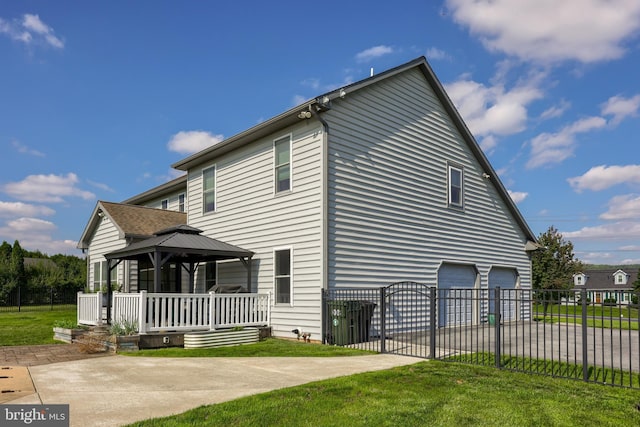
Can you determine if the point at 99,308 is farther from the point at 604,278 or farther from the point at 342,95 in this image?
the point at 604,278

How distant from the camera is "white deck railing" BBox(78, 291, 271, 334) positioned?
489 inches

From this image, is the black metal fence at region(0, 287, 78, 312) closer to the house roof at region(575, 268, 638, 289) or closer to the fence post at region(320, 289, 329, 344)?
the fence post at region(320, 289, 329, 344)

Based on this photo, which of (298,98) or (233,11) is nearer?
(298,98)

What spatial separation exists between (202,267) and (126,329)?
5.91 metres

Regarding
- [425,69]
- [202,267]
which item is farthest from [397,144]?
[202,267]

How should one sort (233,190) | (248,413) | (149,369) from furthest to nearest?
(233,190) → (149,369) → (248,413)

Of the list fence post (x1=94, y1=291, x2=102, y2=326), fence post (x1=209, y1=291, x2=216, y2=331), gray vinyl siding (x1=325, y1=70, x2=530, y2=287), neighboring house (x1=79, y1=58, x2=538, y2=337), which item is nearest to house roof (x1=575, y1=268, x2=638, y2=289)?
gray vinyl siding (x1=325, y1=70, x2=530, y2=287)

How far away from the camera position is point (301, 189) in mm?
13859

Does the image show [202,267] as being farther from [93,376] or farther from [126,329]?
[93,376]

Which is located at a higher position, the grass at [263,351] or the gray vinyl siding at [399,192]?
the gray vinyl siding at [399,192]

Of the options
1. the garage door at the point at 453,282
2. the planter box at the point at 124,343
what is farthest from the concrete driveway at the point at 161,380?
the garage door at the point at 453,282

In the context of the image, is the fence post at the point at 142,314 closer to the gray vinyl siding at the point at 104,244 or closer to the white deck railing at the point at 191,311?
the white deck railing at the point at 191,311

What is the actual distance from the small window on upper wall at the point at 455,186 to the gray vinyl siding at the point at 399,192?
0.81 feet

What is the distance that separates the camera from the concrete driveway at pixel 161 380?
620 centimetres
